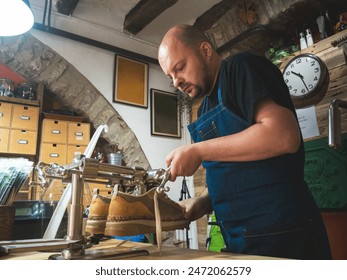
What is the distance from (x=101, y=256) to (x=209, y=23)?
3533 mm

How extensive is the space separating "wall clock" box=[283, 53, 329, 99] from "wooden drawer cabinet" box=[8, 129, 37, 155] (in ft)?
9.52

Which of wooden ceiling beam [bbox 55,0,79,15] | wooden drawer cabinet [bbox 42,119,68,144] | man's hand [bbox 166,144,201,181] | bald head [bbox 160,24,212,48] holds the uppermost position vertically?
wooden ceiling beam [bbox 55,0,79,15]

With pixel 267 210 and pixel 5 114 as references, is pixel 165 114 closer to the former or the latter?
pixel 5 114

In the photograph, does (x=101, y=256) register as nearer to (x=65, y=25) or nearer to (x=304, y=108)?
(x=304, y=108)

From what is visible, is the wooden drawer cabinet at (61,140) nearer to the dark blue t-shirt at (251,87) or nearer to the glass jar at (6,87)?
the glass jar at (6,87)

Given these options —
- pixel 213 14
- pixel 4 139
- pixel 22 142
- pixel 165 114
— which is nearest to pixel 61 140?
pixel 22 142

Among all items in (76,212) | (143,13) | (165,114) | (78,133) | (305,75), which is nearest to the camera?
(76,212)

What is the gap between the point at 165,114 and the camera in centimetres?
422

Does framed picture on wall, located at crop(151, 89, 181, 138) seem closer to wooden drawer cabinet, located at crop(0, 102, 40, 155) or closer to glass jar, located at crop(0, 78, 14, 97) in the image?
wooden drawer cabinet, located at crop(0, 102, 40, 155)

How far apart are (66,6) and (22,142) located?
69.2 inches

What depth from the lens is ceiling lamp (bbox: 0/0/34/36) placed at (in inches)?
66.4

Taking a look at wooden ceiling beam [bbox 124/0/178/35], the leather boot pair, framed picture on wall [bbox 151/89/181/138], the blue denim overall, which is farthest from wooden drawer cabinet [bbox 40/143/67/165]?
the blue denim overall

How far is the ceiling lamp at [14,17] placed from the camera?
5.53 feet

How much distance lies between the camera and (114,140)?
3.69m
